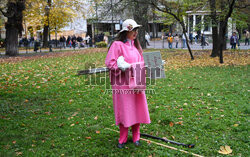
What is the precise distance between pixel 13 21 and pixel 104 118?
20089mm

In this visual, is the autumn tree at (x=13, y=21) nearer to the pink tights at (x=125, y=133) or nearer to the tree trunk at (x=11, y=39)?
the tree trunk at (x=11, y=39)

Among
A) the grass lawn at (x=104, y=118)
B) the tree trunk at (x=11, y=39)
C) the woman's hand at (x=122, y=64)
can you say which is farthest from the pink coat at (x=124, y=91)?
the tree trunk at (x=11, y=39)

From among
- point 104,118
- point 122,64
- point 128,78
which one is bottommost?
point 104,118

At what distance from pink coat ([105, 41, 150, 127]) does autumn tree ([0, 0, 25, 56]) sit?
20.0m

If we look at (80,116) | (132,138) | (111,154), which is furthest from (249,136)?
(80,116)

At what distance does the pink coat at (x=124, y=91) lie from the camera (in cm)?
434

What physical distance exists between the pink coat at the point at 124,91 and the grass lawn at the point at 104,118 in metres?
0.57

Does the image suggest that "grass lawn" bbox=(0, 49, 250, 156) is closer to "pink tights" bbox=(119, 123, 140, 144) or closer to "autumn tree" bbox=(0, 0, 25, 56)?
"pink tights" bbox=(119, 123, 140, 144)

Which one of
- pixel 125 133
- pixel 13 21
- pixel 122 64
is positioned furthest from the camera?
pixel 13 21

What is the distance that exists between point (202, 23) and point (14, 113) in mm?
14458

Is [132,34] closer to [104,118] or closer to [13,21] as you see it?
[104,118]

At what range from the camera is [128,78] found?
4359 mm

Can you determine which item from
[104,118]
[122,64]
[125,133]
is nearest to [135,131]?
[125,133]

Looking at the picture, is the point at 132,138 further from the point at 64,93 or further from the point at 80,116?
the point at 64,93
